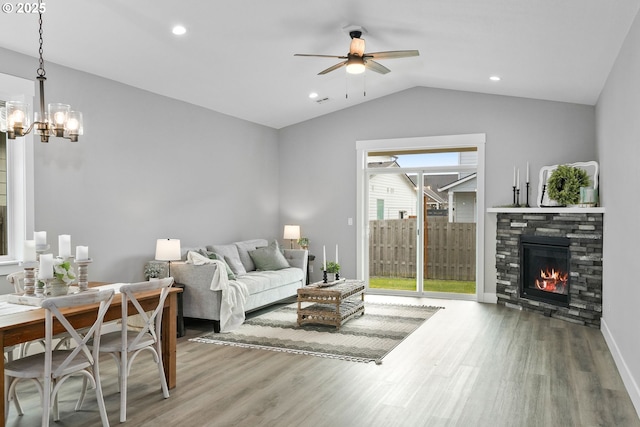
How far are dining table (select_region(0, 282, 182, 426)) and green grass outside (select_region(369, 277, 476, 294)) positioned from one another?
16.0 ft

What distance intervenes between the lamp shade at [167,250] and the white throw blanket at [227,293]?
0.70 ft

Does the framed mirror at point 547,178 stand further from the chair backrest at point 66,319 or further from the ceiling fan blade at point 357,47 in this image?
the chair backrest at point 66,319

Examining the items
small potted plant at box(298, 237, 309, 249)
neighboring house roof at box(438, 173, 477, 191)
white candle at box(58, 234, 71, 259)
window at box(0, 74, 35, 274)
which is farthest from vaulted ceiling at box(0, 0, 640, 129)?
small potted plant at box(298, 237, 309, 249)

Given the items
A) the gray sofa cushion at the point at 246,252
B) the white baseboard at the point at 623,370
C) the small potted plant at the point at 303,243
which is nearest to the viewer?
the white baseboard at the point at 623,370

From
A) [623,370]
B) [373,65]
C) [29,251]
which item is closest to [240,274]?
[373,65]

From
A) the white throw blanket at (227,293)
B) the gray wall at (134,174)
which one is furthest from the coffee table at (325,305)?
the gray wall at (134,174)

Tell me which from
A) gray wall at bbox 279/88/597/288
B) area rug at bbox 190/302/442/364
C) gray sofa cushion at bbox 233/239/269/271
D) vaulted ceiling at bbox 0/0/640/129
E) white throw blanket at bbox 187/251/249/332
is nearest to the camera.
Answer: vaulted ceiling at bbox 0/0/640/129

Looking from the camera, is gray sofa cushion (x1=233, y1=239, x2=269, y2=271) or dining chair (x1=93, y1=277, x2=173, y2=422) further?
gray sofa cushion (x1=233, y1=239, x2=269, y2=271)

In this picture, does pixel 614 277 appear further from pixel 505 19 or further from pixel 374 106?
pixel 374 106

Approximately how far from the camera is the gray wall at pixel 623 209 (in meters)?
3.69

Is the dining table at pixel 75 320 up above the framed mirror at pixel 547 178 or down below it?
below

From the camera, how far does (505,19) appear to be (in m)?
4.43

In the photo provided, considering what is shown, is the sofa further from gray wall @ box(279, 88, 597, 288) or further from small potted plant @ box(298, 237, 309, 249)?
gray wall @ box(279, 88, 597, 288)

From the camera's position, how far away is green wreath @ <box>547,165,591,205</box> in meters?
6.32
